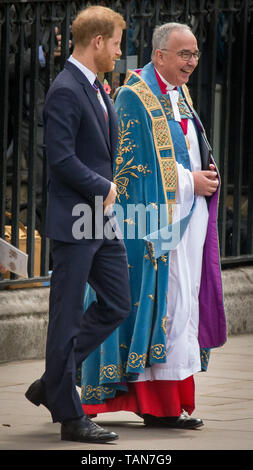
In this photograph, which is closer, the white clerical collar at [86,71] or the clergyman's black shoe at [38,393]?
the white clerical collar at [86,71]

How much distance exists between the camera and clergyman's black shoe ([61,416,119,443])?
574cm

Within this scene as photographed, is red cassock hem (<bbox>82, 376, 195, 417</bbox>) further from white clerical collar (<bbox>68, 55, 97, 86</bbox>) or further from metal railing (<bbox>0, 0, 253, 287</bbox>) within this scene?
metal railing (<bbox>0, 0, 253, 287</bbox>)

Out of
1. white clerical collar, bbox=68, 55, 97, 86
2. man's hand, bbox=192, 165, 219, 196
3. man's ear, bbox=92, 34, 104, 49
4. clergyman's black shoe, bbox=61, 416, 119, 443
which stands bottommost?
clergyman's black shoe, bbox=61, 416, 119, 443

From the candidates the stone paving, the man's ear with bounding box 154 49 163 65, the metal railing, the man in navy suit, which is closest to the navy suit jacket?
the man in navy suit

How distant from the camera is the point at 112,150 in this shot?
6004mm

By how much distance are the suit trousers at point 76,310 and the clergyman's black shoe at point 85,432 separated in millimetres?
34

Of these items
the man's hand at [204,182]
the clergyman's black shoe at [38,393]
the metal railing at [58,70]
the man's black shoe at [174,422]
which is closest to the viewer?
the clergyman's black shoe at [38,393]

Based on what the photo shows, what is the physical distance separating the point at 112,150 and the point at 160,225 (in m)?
0.62

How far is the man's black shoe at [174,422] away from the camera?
632cm

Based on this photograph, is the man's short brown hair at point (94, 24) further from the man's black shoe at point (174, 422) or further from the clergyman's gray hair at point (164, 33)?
the man's black shoe at point (174, 422)

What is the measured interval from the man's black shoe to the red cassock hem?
4cm

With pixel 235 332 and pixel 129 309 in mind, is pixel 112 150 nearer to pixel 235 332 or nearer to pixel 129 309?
pixel 129 309

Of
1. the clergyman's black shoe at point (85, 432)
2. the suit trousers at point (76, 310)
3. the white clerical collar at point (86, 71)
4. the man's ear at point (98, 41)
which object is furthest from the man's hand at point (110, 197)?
the clergyman's black shoe at point (85, 432)
